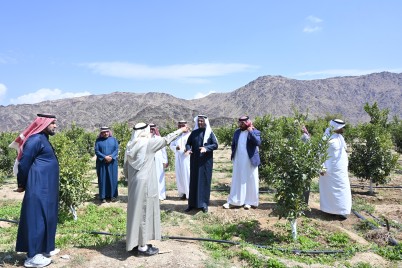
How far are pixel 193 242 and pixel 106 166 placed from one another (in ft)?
11.9

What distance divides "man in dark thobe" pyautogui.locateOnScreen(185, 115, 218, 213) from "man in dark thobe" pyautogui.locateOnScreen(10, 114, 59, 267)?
319 cm

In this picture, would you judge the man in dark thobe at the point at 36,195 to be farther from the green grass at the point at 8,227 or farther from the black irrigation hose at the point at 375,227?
the black irrigation hose at the point at 375,227

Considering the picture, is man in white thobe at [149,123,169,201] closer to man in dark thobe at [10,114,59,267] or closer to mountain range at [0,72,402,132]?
man in dark thobe at [10,114,59,267]

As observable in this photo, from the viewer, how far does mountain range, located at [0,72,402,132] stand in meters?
109

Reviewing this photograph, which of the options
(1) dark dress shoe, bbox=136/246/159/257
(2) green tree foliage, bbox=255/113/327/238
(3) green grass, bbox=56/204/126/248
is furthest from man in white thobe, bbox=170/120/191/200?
(1) dark dress shoe, bbox=136/246/159/257

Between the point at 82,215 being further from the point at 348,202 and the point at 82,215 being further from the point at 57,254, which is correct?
the point at 348,202

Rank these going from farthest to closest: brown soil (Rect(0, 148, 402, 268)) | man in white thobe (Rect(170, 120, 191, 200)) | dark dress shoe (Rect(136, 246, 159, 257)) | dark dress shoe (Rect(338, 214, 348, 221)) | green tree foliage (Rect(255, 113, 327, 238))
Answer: man in white thobe (Rect(170, 120, 191, 200))
dark dress shoe (Rect(338, 214, 348, 221))
green tree foliage (Rect(255, 113, 327, 238))
dark dress shoe (Rect(136, 246, 159, 257))
brown soil (Rect(0, 148, 402, 268))

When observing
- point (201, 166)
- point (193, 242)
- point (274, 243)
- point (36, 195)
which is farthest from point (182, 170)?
point (36, 195)

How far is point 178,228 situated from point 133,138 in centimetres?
226

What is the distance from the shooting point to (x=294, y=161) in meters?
5.52

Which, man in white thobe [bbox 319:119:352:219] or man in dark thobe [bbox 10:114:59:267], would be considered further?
man in white thobe [bbox 319:119:352:219]

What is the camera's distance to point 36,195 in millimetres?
4184

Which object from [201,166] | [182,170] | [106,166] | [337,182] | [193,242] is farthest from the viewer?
[182,170]

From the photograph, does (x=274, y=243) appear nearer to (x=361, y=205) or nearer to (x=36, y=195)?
(x=36, y=195)
